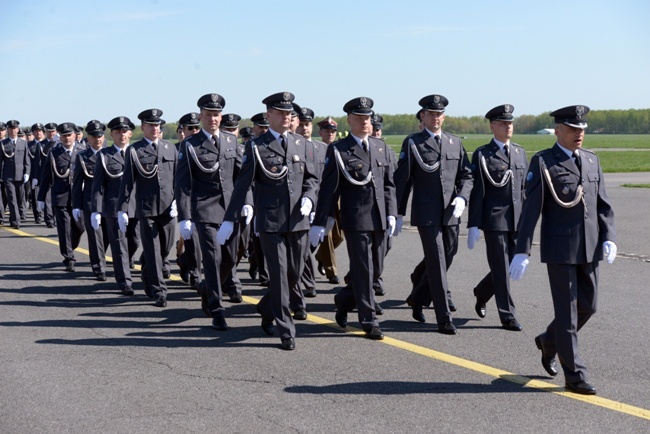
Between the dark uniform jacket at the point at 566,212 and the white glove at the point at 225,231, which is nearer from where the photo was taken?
the dark uniform jacket at the point at 566,212

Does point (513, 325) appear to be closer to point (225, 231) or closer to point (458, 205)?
point (458, 205)

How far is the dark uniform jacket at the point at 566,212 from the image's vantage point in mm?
6719

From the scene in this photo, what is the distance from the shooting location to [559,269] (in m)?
6.77

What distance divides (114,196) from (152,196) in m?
1.27

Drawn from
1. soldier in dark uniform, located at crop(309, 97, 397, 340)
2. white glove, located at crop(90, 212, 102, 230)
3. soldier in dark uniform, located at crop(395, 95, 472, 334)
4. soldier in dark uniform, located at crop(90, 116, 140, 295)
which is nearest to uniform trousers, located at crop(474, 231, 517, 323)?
soldier in dark uniform, located at crop(395, 95, 472, 334)

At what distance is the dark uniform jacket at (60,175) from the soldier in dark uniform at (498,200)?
23.2 ft

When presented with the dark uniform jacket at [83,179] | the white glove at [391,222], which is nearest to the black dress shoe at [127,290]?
the dark uniform jacket at [83,179]

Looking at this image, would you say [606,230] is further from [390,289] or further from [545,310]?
[390,289]

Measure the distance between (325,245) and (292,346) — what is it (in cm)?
372

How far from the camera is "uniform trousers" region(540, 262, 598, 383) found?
6.57 meters

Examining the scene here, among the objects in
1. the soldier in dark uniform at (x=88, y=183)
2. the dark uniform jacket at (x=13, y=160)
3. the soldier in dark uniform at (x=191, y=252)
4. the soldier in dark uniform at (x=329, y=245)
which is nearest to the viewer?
the soldier in dark uniform at (x=191, y=252)

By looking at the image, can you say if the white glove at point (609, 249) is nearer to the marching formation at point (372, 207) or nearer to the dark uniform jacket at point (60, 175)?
the marching formation at point (372, 207)

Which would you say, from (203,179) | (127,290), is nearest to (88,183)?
(127,290)

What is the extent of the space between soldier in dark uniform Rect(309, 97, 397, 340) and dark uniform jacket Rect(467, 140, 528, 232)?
3.30 feet
